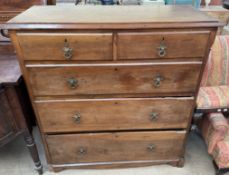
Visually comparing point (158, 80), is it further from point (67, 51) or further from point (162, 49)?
point (67, 51)

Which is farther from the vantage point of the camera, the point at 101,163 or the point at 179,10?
the point at 101,163

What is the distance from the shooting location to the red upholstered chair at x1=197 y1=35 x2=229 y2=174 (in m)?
1.31

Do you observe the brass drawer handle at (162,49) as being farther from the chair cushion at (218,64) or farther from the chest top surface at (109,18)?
the chair cushion at (218,64)

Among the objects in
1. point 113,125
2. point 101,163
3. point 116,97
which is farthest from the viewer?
point 101,163

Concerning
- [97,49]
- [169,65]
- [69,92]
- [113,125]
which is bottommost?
[113,125]

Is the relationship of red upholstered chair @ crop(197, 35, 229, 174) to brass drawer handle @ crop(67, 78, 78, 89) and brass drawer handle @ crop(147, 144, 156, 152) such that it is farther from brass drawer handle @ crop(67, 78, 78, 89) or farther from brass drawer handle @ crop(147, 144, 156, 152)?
brass drawer handle @ crop(67, 78, 78, 89)

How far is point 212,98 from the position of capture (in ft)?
4.42

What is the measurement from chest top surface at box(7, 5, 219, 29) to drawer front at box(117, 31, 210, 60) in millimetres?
49

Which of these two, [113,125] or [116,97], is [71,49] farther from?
[113,125]

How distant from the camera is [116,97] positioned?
1.18 meters

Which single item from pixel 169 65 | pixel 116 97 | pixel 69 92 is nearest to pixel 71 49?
pixel 69 92

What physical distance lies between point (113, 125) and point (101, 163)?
0.38m

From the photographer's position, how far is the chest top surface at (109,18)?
0.94 meters

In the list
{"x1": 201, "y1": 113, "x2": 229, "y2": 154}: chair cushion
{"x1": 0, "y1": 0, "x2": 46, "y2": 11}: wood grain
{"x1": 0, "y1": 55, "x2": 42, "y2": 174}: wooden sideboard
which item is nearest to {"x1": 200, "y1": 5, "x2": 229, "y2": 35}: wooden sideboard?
{"x1": 201, "y1": 113, "x2": 229, "y2": 154}: chair cushion
